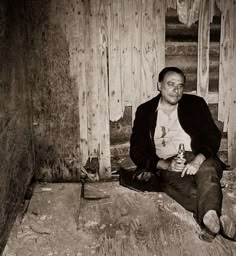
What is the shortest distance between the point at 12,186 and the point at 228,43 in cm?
297

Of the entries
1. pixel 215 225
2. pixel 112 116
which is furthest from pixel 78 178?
pixel 215 225

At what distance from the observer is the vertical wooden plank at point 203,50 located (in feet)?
16.0

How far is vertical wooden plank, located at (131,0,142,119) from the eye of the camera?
481 centimetres

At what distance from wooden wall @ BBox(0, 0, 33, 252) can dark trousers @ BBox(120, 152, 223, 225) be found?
54.8 inches

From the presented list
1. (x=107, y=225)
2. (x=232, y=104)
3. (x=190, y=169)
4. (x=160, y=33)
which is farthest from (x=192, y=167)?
(x=160, y=33)

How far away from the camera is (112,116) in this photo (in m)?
5.12

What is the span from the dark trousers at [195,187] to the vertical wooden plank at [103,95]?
51 centimetres

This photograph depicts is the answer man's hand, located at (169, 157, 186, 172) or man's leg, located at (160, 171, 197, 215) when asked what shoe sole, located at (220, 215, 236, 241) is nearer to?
man's leg, located at (160, 171, 197, 215)

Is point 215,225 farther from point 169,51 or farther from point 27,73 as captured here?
point 27,73

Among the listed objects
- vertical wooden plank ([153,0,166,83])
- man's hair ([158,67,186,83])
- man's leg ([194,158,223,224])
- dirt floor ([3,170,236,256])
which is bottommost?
dirt floor ([3,170,236,256])

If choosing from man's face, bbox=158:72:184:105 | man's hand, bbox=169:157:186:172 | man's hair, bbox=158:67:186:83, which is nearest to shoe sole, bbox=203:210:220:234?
man's hand, bbox=169:157:186:172

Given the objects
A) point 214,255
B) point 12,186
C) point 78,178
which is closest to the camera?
point 214,255

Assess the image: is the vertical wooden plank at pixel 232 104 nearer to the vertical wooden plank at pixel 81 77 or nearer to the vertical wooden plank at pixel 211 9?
the vertical wooden plank at pixel 211 9

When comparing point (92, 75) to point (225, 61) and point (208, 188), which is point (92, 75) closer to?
point (225, 61)
